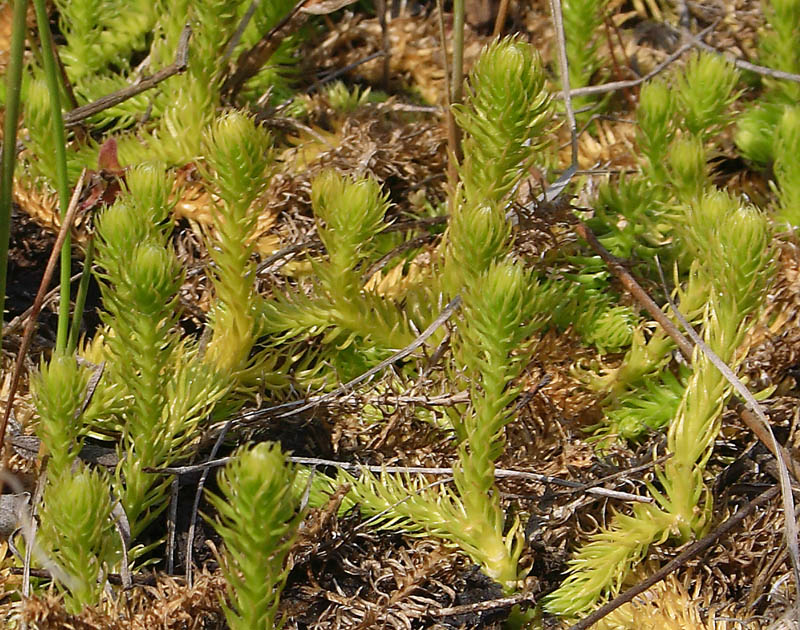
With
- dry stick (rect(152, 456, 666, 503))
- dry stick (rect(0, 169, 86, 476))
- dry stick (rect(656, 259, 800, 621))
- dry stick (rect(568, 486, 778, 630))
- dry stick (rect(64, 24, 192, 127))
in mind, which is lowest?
dry stick (rect(568, 486, 778, 630))

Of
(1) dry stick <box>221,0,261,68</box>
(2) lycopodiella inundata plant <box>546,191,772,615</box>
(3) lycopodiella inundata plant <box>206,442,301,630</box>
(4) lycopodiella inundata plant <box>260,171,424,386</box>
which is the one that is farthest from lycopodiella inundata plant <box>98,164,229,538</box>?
(2) lycopodiella inundata plant <box>546,191,772,615</box>

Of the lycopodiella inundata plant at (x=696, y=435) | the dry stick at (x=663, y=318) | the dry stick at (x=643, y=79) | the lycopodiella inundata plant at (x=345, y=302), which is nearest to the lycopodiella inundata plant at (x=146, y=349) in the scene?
the lycopodiella inundata plant at (x=345, y=302)

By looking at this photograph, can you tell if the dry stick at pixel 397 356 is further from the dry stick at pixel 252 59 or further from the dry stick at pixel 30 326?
the dry stick at pixel 252 59

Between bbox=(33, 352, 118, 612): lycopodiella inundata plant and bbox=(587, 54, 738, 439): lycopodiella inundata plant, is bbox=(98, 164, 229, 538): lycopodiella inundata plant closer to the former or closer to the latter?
bbox=(33, 352, 118, 612): lycopodiella inundata plant

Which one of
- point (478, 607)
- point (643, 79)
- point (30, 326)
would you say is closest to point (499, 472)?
point (478, 607)

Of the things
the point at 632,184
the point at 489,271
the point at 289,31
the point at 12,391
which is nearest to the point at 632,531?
the point at 489,271
